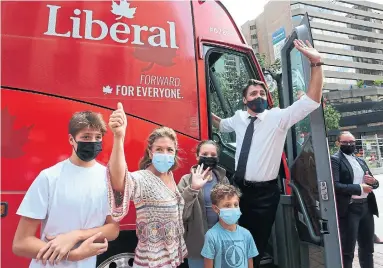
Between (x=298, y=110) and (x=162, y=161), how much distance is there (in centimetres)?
113

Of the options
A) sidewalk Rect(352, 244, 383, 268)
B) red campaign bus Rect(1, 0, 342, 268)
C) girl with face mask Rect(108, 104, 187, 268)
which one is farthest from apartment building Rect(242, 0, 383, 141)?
girl with face mask Rect(108, 104, 187, 268)

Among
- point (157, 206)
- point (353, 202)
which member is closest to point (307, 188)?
point (353, 202)

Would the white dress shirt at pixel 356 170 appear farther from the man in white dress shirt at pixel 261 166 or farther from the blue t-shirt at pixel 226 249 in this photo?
the blue t-shirt at pixel 226 249

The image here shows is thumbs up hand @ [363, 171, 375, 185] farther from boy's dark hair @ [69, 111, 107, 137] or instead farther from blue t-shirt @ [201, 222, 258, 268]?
boy's dark hair @ [69, 111, 107, 137]

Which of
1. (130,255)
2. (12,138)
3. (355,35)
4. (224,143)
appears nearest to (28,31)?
(12,138)

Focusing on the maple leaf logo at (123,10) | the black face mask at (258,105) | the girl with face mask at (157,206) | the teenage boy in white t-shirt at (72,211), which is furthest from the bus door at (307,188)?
the teenage boy in white t-shirt at (72,211)

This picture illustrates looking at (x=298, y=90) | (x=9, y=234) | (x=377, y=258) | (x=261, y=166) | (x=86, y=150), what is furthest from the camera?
(x=377, y=258)

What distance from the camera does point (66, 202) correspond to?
5.17 feet

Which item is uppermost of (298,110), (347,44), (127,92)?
(347,44)

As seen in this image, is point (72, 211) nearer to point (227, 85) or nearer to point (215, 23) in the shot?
point (215, 23)

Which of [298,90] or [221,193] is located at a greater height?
[298,90]

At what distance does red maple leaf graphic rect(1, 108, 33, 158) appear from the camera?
209 cm

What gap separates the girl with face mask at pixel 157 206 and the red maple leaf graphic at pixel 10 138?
901mm

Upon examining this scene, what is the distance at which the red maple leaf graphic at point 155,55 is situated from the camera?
249 cm
